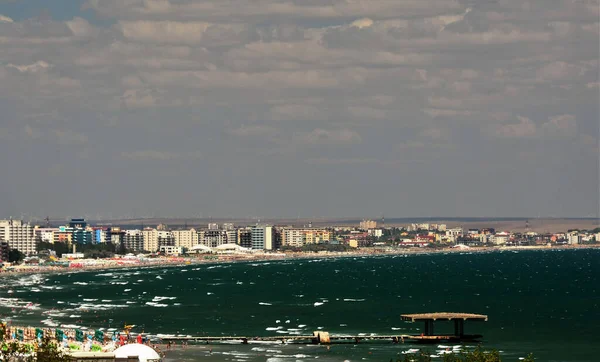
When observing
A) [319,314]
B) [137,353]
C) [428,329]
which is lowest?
[428,329]

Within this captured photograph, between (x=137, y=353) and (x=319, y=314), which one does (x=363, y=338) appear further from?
(x=137, y=353)

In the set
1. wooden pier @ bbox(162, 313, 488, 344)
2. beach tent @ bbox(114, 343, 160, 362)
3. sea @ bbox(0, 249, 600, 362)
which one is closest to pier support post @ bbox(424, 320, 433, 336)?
wooden pier @ bbox(162, 313, 488, 344)

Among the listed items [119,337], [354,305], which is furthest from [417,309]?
[119,337]

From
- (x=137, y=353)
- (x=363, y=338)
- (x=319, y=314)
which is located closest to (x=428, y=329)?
(x=363, y=338)

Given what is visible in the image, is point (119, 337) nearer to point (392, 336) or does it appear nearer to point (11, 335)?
point (11, 335)

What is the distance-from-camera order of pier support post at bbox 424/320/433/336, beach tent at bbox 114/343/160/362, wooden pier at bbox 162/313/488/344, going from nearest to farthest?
beach tent at bbox 114/343/160/362
wooden pier at bbox 162/313/488/344
pier support post at bbox 424/320/433/336

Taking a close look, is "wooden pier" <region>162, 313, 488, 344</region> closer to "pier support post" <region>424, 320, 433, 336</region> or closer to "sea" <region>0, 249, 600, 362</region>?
"pier support post" <region>424, 320, 433, 336</region>

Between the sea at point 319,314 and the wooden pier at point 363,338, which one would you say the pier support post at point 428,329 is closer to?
the wooden pier at point 363,338

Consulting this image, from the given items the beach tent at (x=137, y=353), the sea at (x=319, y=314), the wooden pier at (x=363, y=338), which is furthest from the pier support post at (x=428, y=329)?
the beach tent at (x=137, y=353)
